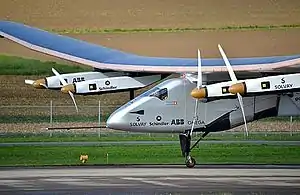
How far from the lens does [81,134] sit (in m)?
56.4

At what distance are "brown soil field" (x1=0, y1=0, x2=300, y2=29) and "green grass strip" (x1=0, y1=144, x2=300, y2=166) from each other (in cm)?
3451

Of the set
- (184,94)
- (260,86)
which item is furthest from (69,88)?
(260,86)

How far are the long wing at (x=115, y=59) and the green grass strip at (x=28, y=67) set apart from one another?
26293mm

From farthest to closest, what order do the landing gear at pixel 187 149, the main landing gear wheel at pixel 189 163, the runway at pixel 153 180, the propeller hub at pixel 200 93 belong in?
1. the landing gear at pixel 187 149
2. the main landing gear wheel at pixel 189 163
3. the propeller hub at pixel 200 93
4. the runway at pixel 153 180

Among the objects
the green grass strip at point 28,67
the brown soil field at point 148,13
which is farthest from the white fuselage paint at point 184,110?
the brown soil field at point 148,13

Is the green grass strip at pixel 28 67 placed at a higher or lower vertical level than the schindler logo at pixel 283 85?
higher

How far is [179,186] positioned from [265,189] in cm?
226

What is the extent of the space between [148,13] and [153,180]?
174 feet

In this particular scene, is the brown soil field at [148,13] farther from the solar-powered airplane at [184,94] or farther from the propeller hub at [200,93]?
the propeller hub at [200,93]

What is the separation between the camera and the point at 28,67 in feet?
250

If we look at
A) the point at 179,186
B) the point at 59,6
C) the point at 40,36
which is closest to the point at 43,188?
the point at 179,186

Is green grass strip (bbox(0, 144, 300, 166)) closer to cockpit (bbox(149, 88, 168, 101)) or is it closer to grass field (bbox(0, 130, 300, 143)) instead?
cockpit (bbox(149, 88, 168, 101))

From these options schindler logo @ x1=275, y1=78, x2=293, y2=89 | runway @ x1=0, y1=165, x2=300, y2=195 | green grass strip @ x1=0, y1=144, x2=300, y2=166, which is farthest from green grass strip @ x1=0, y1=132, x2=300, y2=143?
schindler logo @ x1=275, y1=78, x2=293, y2=89

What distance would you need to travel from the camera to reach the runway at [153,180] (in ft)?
99.7
